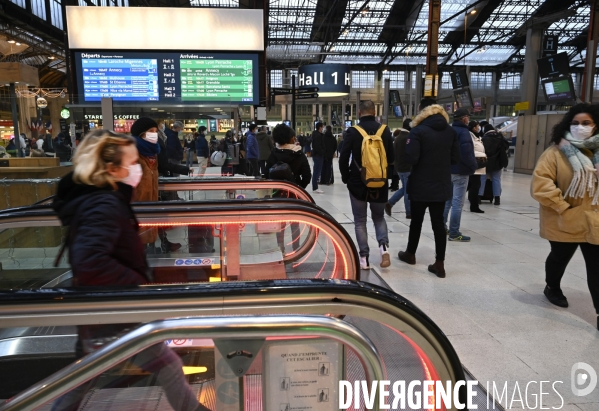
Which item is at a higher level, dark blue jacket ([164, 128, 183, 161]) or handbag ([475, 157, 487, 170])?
dark blue jacket ([164, 128, 183, 161])

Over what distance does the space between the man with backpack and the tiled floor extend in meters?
0.67

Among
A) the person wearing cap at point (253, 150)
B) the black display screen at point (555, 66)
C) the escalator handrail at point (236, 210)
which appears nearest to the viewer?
the escalator handrail at point (236, 210)

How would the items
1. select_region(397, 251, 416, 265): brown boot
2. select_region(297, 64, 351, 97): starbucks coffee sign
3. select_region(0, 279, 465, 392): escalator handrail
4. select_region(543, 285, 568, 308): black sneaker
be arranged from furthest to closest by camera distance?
1. select_region(297, 64, 351, 97): starbucks coffee sign
2. select_region(397, 251, 416, 265): brown boot
3. select_region(543, 285, 568, 308): black sneaker
4. select_region(0, 279, 465, 392): escalator handrail

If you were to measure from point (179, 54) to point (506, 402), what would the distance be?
9.31m

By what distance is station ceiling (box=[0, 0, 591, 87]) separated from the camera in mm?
23422

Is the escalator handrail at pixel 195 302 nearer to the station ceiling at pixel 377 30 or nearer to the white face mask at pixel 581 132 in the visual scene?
the white face mask at pixel 581 132

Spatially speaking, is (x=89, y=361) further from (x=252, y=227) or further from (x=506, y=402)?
(x=252, y=227)

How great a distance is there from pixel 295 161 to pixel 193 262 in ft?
5.41

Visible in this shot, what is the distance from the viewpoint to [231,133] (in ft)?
32.8

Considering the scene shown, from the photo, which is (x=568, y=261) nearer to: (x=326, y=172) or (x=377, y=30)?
(x=326, y=172)

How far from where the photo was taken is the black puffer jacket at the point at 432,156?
14.5 feet

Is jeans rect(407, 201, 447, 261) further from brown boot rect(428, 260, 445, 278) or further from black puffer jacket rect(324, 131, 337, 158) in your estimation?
black puffer jacket rect(324, 131, 337, 158)

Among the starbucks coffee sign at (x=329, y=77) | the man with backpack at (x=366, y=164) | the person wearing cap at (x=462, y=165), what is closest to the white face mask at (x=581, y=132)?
the man with backpack at (x=366, y=164)

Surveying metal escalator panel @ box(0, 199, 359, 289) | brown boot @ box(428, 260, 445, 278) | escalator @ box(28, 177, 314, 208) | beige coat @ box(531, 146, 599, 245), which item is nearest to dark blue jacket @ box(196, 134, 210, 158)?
escalator @ box(28, 177, 314, 208)
